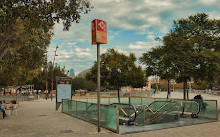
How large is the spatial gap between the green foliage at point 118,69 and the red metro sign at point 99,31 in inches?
780

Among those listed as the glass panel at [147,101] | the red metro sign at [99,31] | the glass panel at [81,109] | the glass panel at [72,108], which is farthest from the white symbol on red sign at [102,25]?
the glass panel at [147,101]

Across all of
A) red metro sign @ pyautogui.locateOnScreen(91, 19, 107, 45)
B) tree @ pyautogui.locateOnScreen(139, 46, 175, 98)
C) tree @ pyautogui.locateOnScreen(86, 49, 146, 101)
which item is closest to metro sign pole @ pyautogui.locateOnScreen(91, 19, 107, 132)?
red metro sign @ pyautogui.locateOnScreen(91, 19, 107, 45)

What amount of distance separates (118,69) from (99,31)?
21.0 meters

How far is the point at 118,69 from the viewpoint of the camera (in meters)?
30.0

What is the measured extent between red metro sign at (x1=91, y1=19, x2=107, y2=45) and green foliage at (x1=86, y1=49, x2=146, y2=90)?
19800 millimetres

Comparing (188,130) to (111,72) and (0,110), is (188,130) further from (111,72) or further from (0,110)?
(111,72)

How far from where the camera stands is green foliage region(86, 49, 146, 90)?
97.3 ft

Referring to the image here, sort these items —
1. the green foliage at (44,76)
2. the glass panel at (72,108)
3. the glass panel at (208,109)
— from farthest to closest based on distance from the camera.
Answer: the green foliage at (44,76) < the glass panel at (72,108) < the glass panel at (208,109)

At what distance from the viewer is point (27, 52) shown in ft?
59.8

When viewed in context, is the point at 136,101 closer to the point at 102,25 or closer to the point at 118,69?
the point at 102,25

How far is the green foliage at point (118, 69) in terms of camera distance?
97.3 feet

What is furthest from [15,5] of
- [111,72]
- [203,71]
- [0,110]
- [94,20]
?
[111,72]

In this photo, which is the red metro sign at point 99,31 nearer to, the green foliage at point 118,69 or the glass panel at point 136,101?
the glass panel at point 136,101

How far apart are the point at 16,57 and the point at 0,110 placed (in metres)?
5.98
